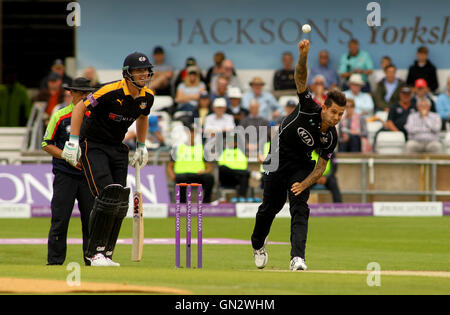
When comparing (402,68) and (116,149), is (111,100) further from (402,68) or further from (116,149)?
(402,68)

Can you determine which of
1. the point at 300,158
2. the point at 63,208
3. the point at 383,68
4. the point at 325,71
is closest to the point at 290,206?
the point at 300,158

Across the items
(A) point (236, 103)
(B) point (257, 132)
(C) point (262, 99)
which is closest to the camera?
(B) point (257, 132)

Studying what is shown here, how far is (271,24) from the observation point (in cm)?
1983

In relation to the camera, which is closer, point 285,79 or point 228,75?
point 228,75

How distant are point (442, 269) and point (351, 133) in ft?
28.3

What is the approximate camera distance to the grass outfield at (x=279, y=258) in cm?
642

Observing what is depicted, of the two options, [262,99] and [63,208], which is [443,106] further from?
[63,208]

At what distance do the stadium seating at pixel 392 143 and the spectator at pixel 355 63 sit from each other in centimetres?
194

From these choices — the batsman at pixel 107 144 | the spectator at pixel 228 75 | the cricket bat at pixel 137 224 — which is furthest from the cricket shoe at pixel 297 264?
the spectator at pixel 228 75

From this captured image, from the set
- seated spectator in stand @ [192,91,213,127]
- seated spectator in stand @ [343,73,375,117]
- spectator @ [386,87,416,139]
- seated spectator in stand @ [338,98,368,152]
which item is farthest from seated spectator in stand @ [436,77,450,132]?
seated spectator in stand @ [192,91,213,127]

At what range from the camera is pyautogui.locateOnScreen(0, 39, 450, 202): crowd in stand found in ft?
56.1

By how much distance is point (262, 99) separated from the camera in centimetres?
1808

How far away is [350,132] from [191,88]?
3.15 meters
